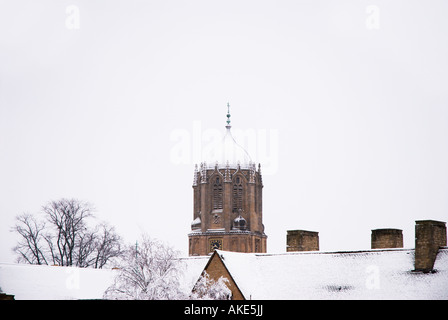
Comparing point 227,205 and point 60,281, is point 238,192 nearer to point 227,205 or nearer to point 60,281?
point 227,205

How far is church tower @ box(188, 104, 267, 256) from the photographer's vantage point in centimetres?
9575

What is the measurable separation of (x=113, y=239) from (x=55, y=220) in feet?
18.4

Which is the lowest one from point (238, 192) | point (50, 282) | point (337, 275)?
point (50, 282)

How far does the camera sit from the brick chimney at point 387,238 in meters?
54.4

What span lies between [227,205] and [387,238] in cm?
4298

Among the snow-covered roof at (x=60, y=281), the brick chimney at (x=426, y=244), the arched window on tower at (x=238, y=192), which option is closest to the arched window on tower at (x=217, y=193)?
the arched window on tower at (x=238, y=192)

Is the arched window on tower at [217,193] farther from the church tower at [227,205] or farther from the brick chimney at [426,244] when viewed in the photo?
the brick chimney at [426,244]

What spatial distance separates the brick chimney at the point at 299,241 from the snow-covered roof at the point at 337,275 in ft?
8.50

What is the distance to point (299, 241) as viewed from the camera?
5784 cm

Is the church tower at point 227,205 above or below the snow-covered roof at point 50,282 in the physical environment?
above

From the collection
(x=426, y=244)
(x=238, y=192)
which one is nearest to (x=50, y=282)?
(x=426, y=244)

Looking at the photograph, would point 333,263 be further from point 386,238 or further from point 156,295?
point 156,295

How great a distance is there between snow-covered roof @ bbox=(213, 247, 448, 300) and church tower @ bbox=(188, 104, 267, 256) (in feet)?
130
